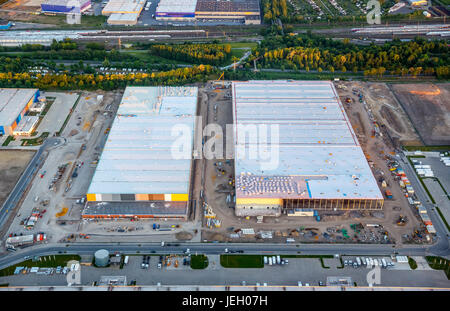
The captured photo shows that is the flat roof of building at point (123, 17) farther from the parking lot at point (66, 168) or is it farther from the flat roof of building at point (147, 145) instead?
the flat roof of building at point (147, 145)

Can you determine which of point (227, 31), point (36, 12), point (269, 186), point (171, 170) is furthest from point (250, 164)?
point (36, 12)

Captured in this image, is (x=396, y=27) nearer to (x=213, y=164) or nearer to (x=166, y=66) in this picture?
(x=166, y=66)

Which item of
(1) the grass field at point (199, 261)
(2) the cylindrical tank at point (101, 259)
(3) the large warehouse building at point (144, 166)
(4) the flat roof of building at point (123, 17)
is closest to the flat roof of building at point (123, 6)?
(4) the flat roof of building at point (123, 17)

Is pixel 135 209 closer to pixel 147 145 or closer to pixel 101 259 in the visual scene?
pixel 101 259

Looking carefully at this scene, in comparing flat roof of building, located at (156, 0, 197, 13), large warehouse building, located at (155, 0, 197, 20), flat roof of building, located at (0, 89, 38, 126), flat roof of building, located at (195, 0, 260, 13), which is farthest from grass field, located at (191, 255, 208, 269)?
flat roof of building, located at (156, 0, 197, 13)

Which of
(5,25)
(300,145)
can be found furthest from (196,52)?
(5,25)
